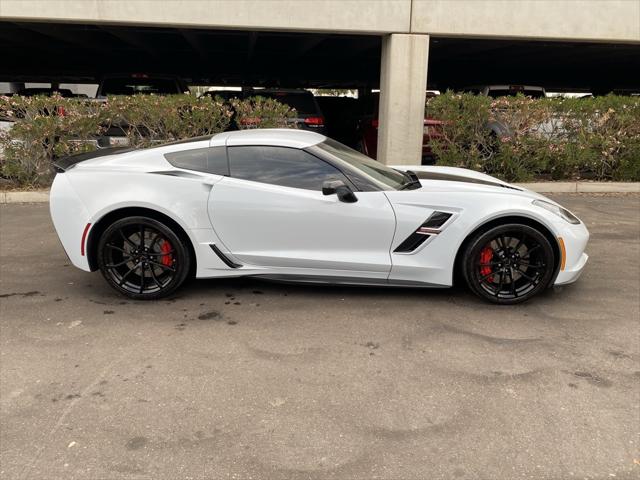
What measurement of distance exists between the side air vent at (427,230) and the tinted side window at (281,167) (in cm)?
70

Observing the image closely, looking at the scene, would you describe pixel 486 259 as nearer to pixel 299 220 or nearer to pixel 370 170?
pixel 370 170

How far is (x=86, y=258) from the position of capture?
4445mm

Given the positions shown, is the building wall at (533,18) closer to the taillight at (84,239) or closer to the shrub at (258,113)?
the shrub at (258,113)

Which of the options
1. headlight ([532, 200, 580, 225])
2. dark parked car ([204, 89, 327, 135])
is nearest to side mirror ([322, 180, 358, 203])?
headlight ([532, 200, 580, 225])

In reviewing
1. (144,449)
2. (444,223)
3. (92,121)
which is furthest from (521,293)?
(92,121)

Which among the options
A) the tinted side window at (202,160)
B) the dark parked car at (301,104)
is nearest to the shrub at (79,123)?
the dark parked car at (301,104)

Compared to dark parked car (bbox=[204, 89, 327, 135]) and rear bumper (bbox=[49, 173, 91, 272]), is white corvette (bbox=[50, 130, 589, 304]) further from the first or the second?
dark parked car (bbox=[204, 89, 327, 135])

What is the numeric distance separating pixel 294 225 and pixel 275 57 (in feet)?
57.0

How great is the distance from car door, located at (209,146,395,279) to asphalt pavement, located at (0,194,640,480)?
40 centimetres

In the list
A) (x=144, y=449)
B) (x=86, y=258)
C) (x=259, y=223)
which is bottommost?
(x=144, y=449)

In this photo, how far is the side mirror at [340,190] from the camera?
420cm

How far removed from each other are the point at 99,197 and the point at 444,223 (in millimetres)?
2808

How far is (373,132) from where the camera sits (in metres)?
11.7

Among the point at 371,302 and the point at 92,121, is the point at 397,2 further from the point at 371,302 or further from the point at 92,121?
the point at 371,302
